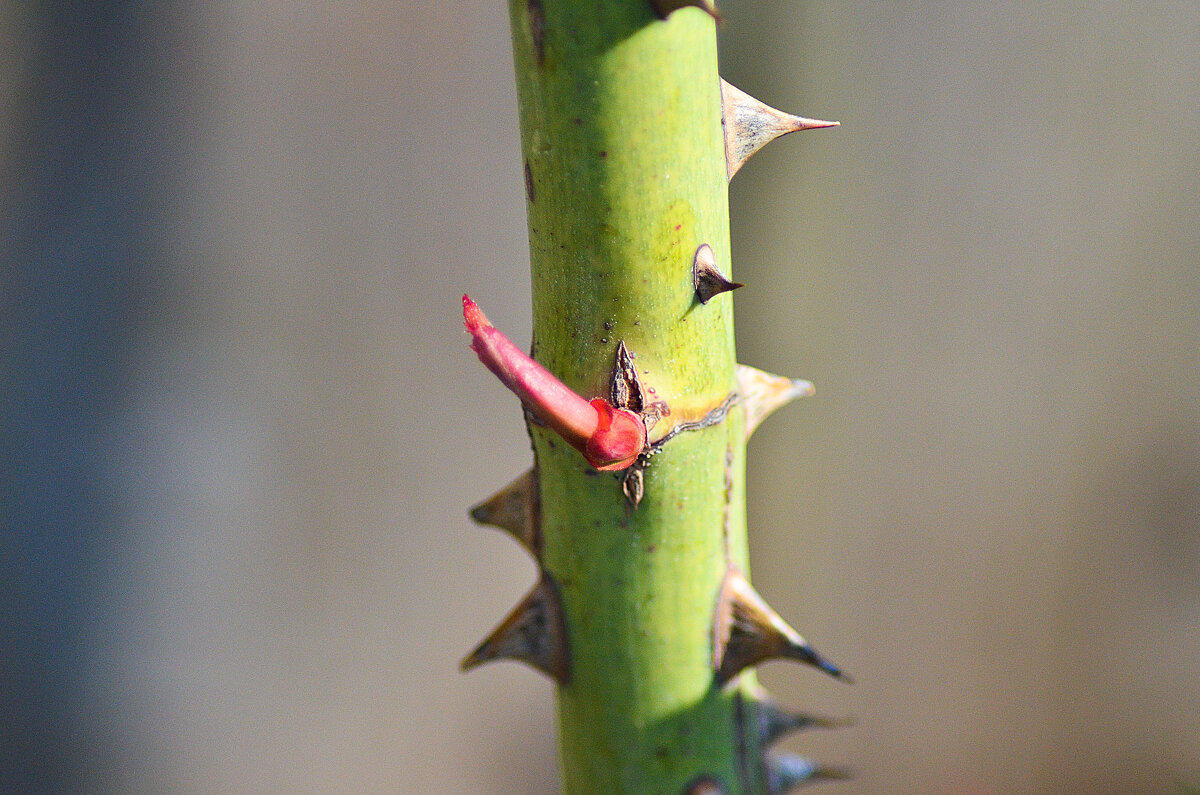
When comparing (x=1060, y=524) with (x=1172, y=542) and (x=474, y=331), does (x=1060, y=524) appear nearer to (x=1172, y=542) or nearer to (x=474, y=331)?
(x=1172, y=542)

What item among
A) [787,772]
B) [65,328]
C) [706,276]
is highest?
[706,276]

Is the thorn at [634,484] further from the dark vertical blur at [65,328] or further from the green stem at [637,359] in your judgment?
the dark vertical blur at [65,328]

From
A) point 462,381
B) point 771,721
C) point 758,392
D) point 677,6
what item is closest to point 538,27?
point 677,6

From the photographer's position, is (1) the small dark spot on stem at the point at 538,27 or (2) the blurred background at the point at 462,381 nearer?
(1) the small dark spot on stem at the point at 538,27

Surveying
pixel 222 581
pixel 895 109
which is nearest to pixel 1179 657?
pixel 895 109

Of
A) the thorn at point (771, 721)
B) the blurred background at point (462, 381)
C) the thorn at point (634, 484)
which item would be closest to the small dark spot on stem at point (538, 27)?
the thorn at point (634, 484)

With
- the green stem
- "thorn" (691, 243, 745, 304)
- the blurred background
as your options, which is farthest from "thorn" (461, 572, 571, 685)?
the blurred background

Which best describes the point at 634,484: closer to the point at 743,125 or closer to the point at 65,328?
the point at 743,125
